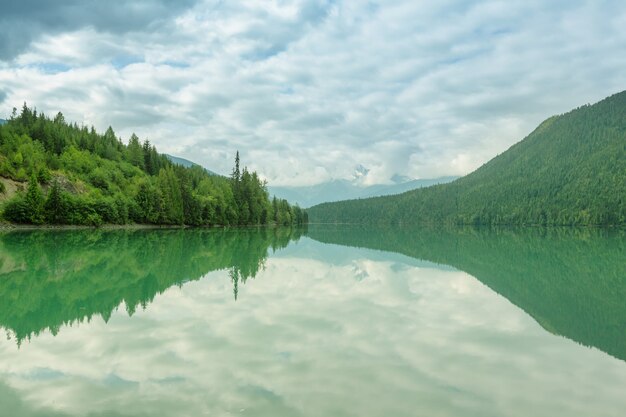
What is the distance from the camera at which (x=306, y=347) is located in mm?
12430

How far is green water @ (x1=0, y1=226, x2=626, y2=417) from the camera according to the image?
8.86m

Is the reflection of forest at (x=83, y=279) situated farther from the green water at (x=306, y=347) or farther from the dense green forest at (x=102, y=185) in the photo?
the dense green forest at (x=102, y=185)

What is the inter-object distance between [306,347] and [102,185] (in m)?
110

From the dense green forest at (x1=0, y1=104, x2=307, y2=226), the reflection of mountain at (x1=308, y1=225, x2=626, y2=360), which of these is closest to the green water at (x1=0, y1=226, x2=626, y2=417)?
the reflection of mountain at (x1=308, y1=225, x2=626, y2=360)

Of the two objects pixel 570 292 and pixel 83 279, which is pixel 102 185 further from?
pixel 570 292

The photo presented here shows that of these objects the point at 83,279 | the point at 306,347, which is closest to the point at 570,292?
the point at 306,347

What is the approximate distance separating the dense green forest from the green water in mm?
68609

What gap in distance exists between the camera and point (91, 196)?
311 feet

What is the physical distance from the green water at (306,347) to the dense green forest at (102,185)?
68609 millimetres

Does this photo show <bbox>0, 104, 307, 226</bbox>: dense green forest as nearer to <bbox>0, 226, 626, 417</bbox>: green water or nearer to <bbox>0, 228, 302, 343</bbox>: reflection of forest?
<bbox>0, 228, 302, 343</bbox>: reflection of forest

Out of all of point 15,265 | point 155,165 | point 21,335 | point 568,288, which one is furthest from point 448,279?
point 155,165

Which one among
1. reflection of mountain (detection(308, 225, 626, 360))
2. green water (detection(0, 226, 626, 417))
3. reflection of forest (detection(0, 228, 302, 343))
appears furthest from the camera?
reflection of forest (detection(0, 228, 302, 343))

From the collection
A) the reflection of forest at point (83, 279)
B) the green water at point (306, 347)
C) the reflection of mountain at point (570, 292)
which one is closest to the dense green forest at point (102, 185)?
the reflection of forest at point (83, 279)

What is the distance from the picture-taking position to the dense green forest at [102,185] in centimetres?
8662
